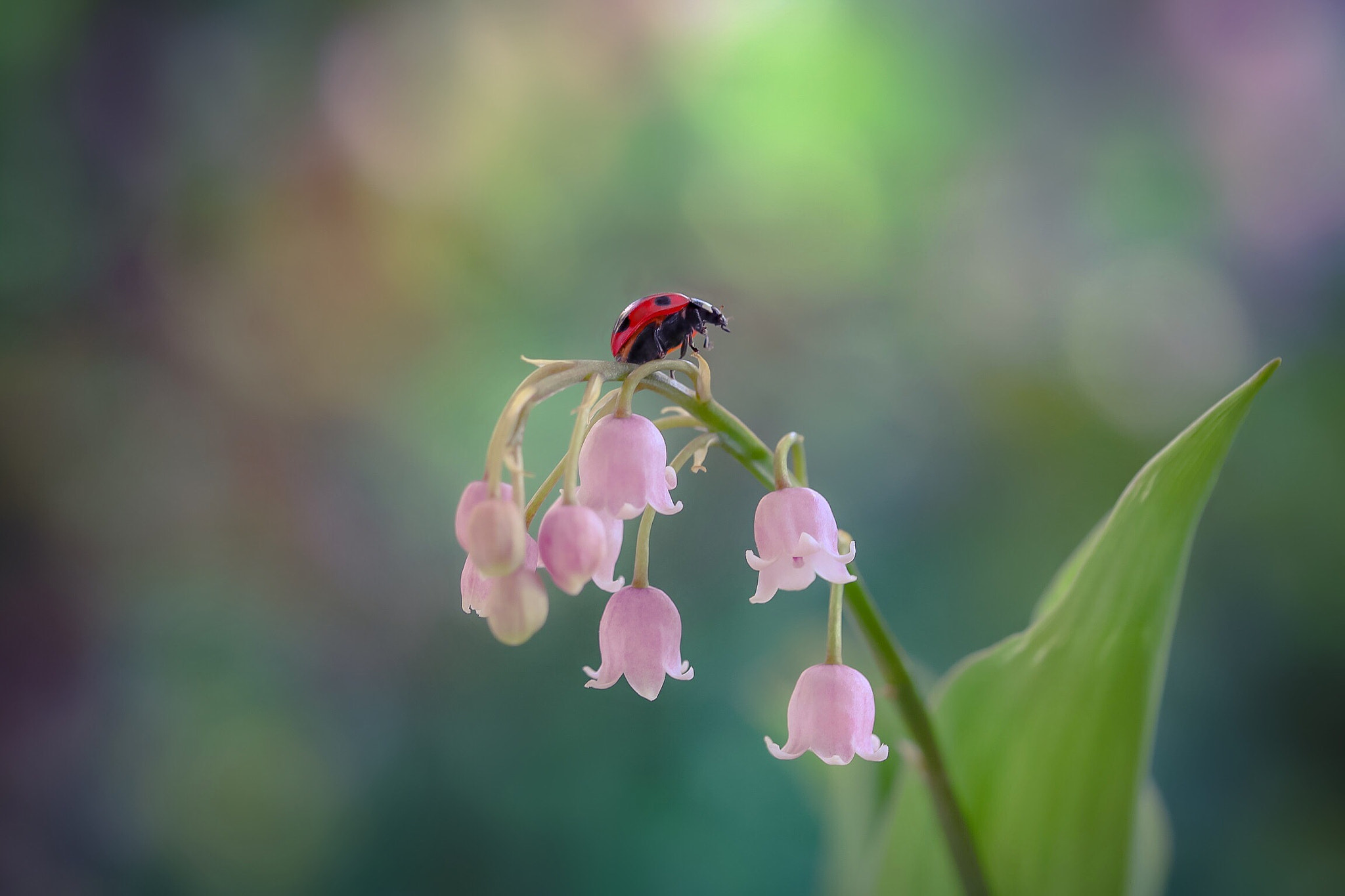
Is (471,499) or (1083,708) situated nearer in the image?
(471,499)

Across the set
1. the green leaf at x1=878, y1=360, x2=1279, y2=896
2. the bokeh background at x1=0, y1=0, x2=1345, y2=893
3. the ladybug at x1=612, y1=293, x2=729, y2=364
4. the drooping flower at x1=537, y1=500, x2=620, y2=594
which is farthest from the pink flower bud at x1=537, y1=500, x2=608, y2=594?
the bokeh background at x1=0, y1=0, x2=1345, y2=893

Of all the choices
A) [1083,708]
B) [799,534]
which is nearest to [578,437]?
→ [799,534]

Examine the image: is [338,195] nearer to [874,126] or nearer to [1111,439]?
[874,126]

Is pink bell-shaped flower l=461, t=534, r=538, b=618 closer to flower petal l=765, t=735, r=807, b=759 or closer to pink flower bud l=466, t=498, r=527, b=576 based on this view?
pink flower bud l=466, t=498, r=527, b=576

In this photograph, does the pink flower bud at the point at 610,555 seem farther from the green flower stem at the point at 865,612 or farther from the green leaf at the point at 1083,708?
the green leaf at the point at 1083,708

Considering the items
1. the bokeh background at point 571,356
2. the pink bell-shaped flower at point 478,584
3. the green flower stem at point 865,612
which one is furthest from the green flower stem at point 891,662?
the bokeh background at point 571,356

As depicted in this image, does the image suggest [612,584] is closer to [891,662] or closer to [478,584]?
[478,584]
